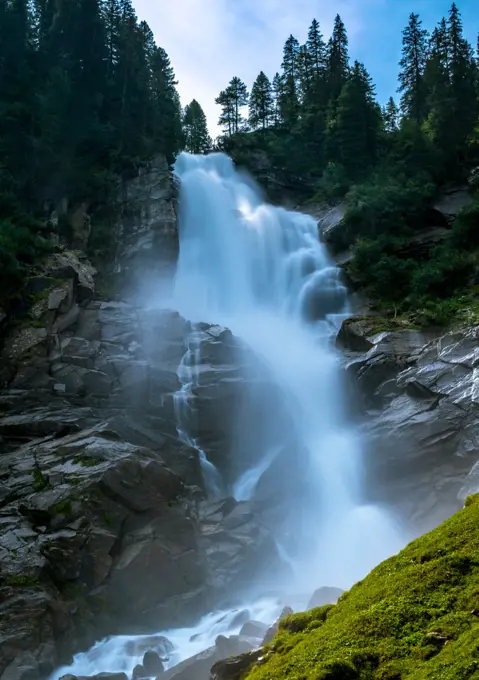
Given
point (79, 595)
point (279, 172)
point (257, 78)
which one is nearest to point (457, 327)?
point (79, 595)

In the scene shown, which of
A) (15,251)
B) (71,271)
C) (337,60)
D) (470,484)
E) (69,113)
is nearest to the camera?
(470,484)

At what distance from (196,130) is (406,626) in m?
58.6

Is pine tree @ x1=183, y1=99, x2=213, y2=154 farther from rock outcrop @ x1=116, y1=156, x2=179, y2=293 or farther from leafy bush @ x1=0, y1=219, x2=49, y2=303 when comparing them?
leafy bush @ x1=0, y1=219, x2=49, y2=303

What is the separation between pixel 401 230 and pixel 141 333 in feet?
56.1

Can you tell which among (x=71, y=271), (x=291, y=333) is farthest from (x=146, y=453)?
(x=291, y=333)

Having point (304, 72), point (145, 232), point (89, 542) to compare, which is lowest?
point (89, 542)

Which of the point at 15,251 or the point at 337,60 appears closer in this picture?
the point at 15,251

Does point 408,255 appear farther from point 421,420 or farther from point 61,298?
point 61,298

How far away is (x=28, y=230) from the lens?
24.9 metres

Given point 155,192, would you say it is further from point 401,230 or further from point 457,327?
point 457,327

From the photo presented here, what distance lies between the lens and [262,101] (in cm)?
5816

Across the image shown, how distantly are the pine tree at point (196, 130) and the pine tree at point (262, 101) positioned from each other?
5202 mm

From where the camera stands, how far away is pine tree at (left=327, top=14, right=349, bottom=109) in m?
50.6

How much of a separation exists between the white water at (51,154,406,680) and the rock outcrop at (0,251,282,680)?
78cm
